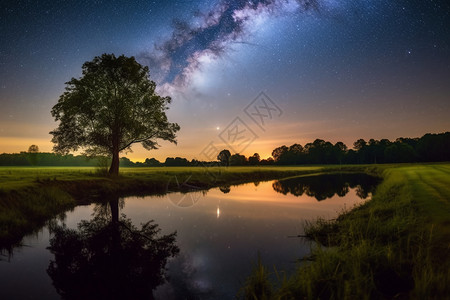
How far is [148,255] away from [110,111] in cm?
2294

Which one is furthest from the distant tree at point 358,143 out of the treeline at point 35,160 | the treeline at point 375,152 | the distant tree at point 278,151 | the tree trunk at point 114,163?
the tree trunk at point 114,163

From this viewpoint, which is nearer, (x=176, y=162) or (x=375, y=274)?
(x=375, y=274)

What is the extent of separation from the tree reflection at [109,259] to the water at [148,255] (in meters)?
0.03

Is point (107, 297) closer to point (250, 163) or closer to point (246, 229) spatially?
point (246, 229)

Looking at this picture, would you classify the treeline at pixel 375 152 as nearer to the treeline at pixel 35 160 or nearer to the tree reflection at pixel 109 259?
the treeline at pixel 35 160

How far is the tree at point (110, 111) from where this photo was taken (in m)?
26.8

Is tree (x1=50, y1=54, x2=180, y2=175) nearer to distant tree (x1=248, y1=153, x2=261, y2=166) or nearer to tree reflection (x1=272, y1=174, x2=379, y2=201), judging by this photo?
tree reflection (x1=272, y1=174, x2=379, y2=201)

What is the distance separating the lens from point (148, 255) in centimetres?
918

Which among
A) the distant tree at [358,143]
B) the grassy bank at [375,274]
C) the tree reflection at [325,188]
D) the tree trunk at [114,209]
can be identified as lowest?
the tree reflection at [325,188]

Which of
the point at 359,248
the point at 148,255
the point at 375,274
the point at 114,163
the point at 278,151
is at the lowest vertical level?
the point at 148,255

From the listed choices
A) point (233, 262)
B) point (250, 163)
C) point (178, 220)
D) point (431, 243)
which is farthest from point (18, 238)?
point (250, 163)

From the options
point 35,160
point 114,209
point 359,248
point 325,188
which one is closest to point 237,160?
point 35,160

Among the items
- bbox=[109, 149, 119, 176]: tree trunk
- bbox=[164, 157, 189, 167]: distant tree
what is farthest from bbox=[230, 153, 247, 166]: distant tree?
bbox=[109, 149, 119, 176]: tree trunk

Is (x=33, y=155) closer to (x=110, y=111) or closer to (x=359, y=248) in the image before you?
(x=110, y=111)
